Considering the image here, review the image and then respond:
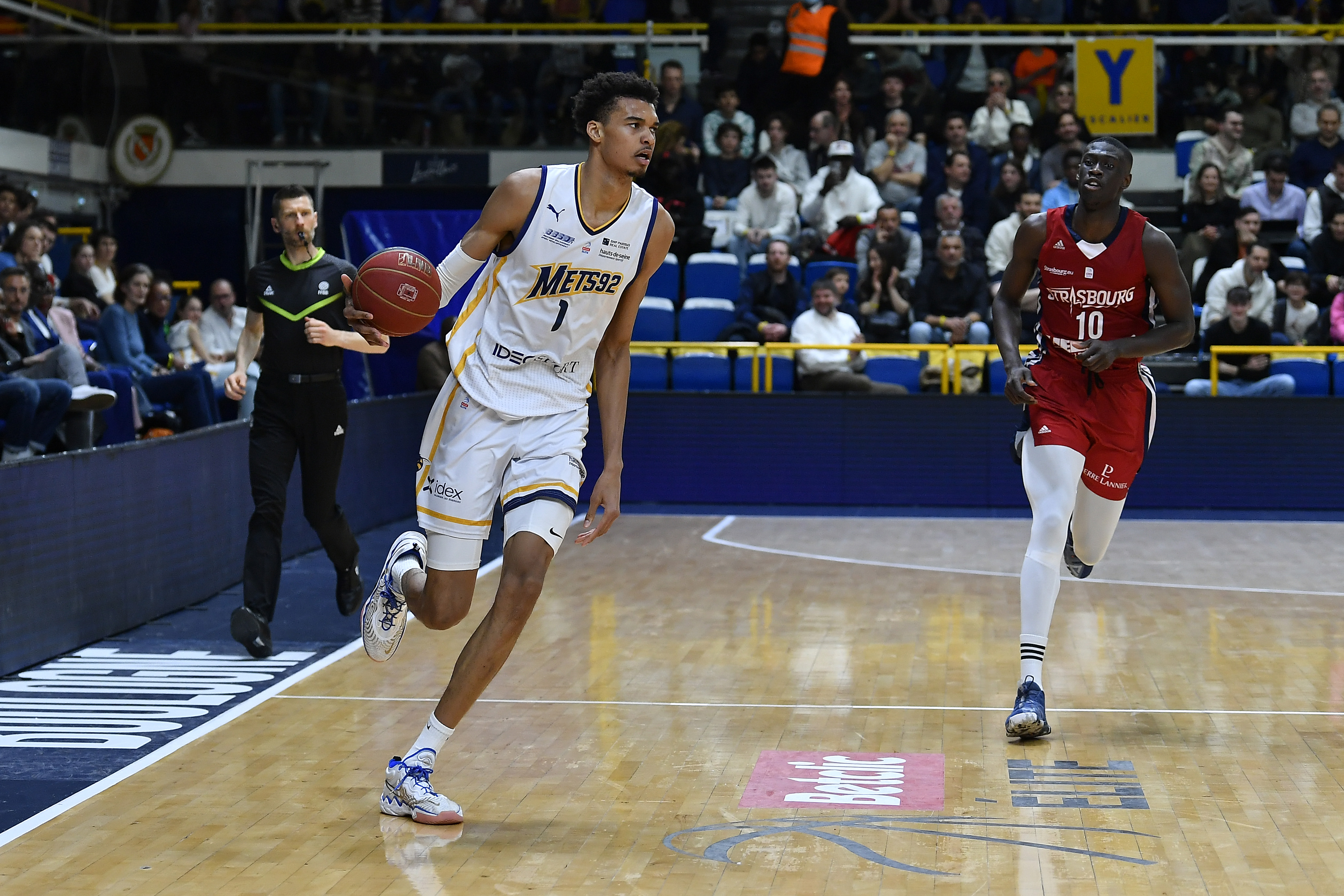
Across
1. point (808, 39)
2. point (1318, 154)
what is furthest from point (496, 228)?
point (1318, 154)

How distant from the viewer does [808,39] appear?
53.2ft

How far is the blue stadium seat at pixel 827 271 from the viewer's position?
1420cm

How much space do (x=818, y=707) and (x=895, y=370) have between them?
7.64 m

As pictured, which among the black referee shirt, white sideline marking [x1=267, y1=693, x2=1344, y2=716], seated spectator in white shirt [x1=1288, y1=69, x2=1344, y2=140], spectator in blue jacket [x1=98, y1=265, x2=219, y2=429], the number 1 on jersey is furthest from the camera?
seated spectator in white shirt [x1=1288, y1=69, x2=1344, y2=140]

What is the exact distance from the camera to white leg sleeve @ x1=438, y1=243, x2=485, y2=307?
4.51 m

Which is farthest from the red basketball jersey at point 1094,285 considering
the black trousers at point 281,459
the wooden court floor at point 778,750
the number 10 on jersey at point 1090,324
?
the black trousers at point 281,459

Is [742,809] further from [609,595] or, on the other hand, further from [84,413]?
[84,413]

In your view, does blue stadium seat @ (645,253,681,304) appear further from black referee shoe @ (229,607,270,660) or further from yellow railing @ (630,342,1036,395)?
black referee shoe @ (229,607,270,660)

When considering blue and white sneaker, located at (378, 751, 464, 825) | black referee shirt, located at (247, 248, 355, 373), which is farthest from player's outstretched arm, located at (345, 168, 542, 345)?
black referee shirt, located at (247, 248, 355, 373)

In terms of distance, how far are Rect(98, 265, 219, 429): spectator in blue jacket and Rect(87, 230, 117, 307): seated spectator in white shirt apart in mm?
1005

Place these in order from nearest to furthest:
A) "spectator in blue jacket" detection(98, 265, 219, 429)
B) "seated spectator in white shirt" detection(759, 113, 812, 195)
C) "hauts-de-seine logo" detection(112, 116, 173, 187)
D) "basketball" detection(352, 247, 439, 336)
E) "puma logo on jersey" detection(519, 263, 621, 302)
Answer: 1. "puma logo on jersey" detection(519, 263, 621, 302)
2. "basketball" detection(352, 247, 439, 336)
3. "spectator in blue jacket" detection(98, 265, 219, 429)
4. "seated spectator in white shirt" detection(759, 113, 812, 195)
5. "hauts-de-seine logo" detection(112, 116, 173, 187)

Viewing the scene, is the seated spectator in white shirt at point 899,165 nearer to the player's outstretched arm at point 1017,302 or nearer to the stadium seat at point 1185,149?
the stadium seat at point 1185,149

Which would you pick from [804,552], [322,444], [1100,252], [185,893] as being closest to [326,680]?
[322,444]

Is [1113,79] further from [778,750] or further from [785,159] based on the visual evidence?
[778,750]
